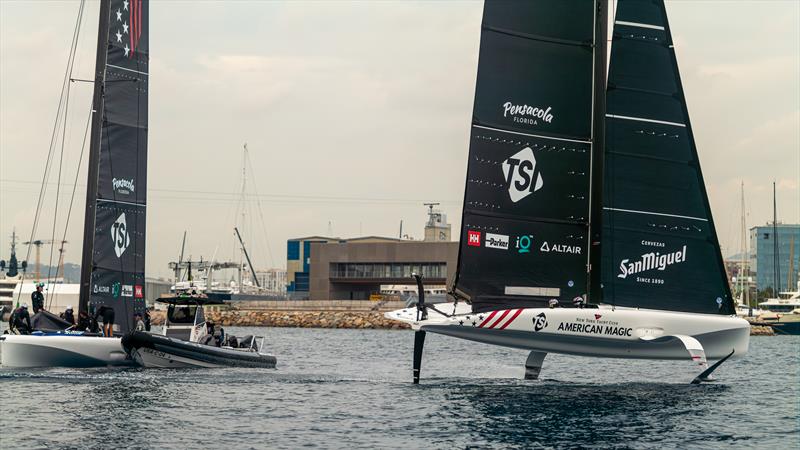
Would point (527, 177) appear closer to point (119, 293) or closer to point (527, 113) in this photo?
point (527, 113)

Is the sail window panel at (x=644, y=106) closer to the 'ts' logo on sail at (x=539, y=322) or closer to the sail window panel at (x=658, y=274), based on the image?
the sail window panel at (x=658, y=274)

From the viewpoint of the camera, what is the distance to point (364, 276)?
408ft

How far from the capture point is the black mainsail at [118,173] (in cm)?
3603

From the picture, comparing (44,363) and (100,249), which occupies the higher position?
(100,249)

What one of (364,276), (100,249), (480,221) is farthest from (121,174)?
(364,276)

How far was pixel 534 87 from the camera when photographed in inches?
1123

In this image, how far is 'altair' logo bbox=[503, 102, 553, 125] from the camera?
1120 inches

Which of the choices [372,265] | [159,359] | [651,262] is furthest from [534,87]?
[372,265]

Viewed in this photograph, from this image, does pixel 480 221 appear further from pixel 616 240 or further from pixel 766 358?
pixel 766 358

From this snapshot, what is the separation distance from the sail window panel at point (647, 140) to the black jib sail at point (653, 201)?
3 cm

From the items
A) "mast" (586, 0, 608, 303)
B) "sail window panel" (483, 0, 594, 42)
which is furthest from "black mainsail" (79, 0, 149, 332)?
"mast" (586, 0, 608, 303)

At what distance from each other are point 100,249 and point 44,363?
16.2ft

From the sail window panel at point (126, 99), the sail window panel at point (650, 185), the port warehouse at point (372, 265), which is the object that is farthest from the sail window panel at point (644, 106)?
the port warehouse at point (372, 265)

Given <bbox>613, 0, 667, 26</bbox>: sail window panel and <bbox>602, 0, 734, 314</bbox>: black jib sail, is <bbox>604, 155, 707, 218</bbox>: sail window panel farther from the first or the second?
<bbox>613, 0, 667, 26</bbox>: sail window panel
